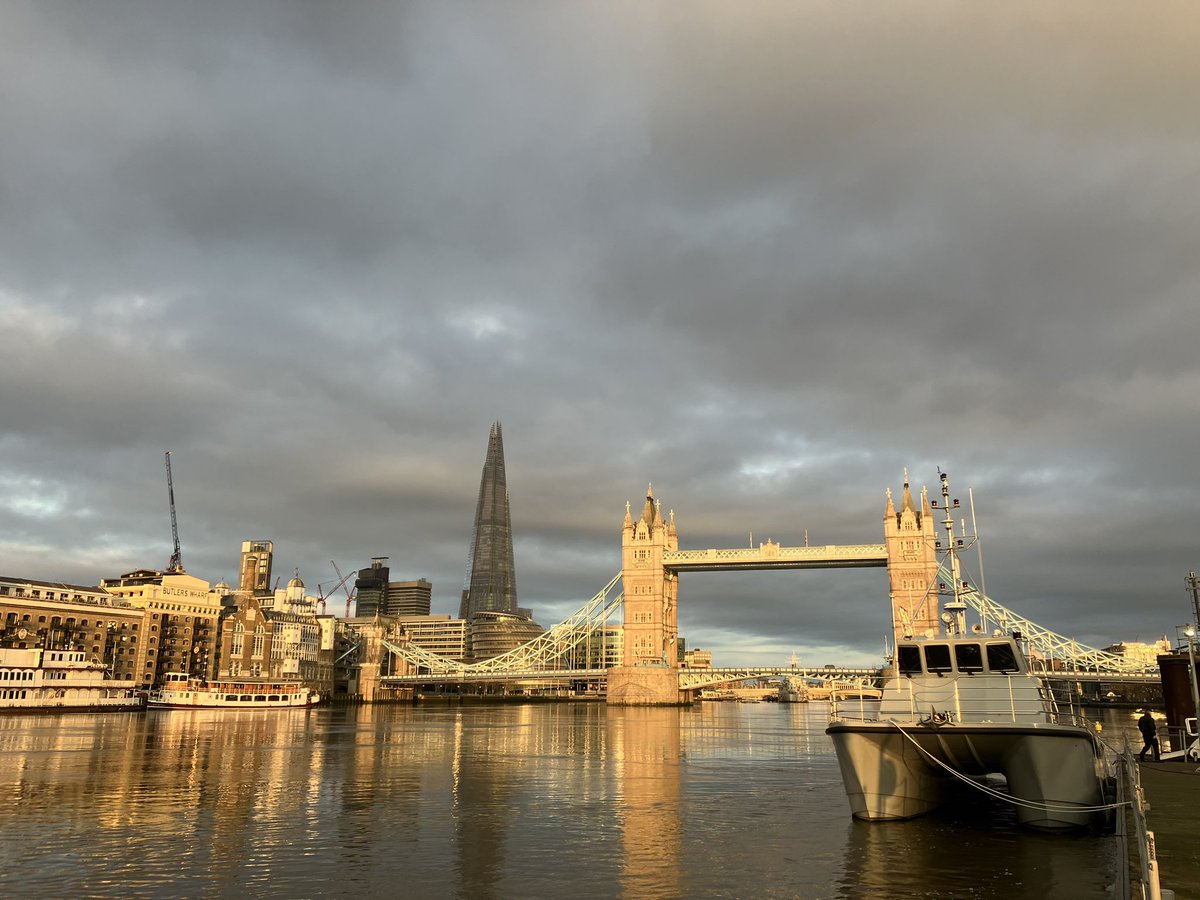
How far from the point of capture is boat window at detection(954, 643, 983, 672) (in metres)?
24.7

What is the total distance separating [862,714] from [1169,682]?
19944mm

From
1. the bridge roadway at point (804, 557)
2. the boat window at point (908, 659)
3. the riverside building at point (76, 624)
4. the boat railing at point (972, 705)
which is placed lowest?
the boat railing at point (972, 705)

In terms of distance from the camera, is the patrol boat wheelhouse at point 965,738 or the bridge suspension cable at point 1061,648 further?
the bridge suspension cable at point 1061,648

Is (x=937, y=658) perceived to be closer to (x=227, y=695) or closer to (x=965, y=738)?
(x=965, y=738)

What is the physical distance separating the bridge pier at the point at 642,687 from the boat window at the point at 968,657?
101657 millimetres

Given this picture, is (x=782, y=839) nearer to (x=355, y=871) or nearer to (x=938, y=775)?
(x=938, y=775)

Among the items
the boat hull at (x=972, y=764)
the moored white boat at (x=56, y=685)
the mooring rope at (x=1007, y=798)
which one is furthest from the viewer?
the moored white boat at (x=56, y=685)

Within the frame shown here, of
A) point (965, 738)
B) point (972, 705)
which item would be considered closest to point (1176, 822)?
point (965, 738)

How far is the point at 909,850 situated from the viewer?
19.4 metres

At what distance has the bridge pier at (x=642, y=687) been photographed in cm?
12338

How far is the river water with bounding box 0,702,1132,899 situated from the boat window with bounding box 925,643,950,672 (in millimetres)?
4015

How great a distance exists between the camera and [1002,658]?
80.2ft

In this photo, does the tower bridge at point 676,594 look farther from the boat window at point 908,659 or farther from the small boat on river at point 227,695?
the boat window at point 908,659

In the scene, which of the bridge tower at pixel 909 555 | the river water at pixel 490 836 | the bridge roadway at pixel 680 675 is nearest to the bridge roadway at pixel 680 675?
the bridge roadway at pixel 680 675
